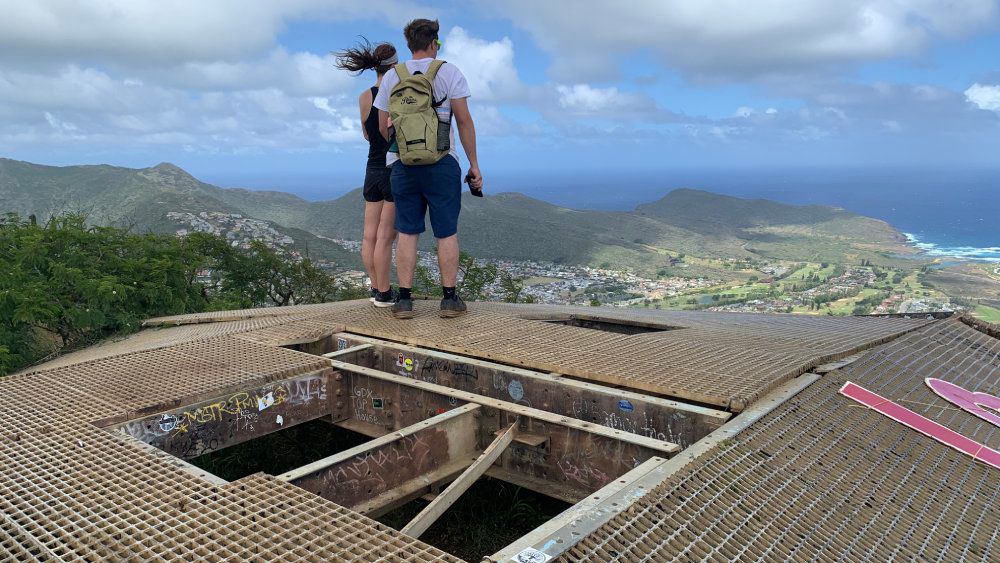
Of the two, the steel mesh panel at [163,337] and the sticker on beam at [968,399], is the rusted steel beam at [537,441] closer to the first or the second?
the steel mesh panel at [163,337]

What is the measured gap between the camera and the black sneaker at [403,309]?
596 centimetres

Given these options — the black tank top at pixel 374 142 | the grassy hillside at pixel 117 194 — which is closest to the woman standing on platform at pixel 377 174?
the black tank top at pixel 374 142

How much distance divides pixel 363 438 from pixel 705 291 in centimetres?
4992

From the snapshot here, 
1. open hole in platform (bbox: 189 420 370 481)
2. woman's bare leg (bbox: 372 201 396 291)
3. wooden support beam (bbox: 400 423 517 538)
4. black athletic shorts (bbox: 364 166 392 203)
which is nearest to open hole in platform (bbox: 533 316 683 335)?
woman's bare leg (bbox: 372 201 396 291)

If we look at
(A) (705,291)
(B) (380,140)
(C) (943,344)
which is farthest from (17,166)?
(C) (943,344)

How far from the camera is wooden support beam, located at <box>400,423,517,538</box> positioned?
2.90 meters

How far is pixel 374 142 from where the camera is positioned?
641cm

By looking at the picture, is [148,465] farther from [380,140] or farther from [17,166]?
[17,166]

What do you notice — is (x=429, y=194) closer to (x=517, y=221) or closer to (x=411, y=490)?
(x=411, y=490)

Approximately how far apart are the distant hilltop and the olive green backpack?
15988 millimetres

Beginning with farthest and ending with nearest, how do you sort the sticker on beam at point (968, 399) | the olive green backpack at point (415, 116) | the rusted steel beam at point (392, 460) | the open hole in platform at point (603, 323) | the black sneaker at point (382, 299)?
the open hole in platform at point (603, 323) → the black sneaker at point (382, 299) → the olive green backpack at point (415, 116) → the sticker on beam at point (968, 399) → the rusted steel beam at point (392, 460)

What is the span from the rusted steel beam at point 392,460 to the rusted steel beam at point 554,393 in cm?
50

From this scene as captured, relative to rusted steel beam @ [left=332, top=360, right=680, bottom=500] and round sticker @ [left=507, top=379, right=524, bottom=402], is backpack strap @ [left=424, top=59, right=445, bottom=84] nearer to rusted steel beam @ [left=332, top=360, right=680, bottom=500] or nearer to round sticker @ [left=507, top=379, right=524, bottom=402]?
rusted steel beam @ [left=332, top=360, right=680, bottom=500]

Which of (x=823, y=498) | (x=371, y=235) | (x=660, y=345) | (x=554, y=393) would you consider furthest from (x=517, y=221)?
(x=823, y=498)
